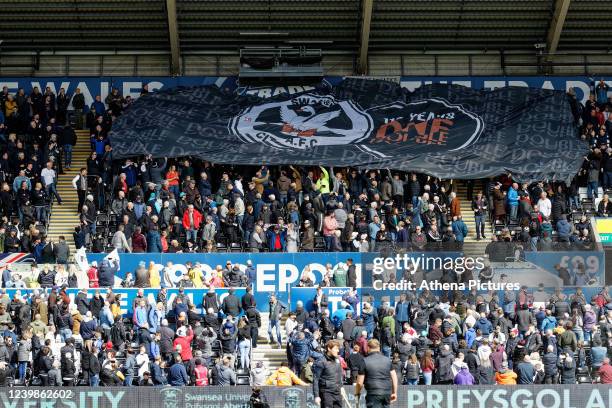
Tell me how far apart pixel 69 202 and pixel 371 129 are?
31.3 ft

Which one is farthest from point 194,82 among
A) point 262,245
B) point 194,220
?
point 262,245

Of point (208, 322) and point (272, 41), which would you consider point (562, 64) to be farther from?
point (208, 322)

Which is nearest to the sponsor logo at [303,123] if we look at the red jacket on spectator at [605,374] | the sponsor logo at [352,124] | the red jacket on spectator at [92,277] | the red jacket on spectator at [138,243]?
the sponsor logo at [352,124]

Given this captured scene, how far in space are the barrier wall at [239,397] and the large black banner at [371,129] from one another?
11.9 meters

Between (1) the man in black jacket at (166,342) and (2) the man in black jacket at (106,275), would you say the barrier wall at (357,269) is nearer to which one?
(2) the man in black jacket at (106,275)

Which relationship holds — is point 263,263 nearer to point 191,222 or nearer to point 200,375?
point 191,222

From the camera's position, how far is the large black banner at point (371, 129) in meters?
38.9

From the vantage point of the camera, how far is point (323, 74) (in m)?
43.9

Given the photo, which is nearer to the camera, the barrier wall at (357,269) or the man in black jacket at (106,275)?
the barrier wall at (357,269)

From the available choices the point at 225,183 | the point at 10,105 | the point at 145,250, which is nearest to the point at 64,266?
the point at 145,250

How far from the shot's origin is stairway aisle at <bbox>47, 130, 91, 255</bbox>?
38.3 m

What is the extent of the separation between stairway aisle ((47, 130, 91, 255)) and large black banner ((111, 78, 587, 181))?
6.94ft

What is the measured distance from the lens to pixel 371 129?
1614 inches

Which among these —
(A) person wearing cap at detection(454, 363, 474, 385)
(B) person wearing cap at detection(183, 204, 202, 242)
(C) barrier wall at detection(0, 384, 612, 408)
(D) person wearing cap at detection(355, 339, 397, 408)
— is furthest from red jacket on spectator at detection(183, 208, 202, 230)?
(D) person wearing cap at detection(355, 339, 397, 408)
